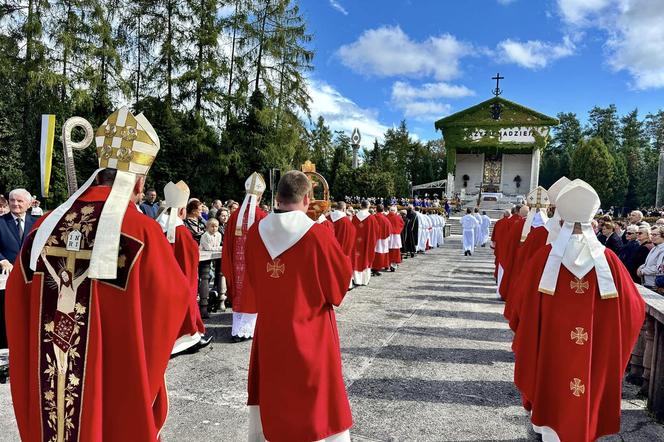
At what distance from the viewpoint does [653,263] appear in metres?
6.32

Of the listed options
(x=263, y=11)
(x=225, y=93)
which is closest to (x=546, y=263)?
(x=225, y=93)

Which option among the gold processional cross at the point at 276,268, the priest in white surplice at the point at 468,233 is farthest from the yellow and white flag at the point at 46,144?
the priest in white surplice at the point at 468,233

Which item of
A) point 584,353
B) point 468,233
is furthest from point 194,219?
point 468,233

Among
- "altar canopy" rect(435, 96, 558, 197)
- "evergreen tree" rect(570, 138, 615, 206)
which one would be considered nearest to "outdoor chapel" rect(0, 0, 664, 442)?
"altar canopy" rect(435, 96, 558, 197)

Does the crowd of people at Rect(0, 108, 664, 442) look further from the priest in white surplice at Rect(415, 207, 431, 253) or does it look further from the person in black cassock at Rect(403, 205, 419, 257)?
the priest in white surplice at Rect(415, 207, 431, 253)

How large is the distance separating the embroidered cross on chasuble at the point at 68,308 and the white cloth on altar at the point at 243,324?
3.54 meters

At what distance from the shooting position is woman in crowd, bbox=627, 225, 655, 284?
6.93 m

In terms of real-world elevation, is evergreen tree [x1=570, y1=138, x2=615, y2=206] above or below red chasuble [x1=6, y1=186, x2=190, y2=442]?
above

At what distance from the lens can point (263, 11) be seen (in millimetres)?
27406

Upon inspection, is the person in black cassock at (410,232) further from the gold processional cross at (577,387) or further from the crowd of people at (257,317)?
the gold processional cross at (577,387)

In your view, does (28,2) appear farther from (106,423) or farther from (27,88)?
(106,423)

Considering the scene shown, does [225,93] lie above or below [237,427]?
above

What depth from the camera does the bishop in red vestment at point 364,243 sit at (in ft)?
34.7

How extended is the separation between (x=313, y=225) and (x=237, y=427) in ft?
6.04
